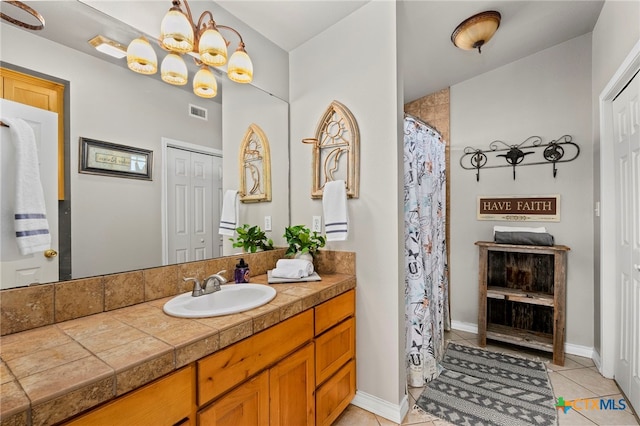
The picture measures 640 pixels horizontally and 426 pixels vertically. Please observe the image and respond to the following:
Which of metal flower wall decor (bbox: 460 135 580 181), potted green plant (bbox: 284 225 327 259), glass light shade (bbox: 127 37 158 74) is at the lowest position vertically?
potted green plant (bbox: 284 225 327 259)

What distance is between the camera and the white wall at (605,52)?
1.64 metres

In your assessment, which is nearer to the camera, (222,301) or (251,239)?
(222,301)

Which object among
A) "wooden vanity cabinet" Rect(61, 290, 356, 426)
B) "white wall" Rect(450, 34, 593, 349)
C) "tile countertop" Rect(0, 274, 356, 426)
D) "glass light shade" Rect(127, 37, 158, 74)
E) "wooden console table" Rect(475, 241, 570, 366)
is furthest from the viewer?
"white wall" Rect(450, 34, 593, 349)

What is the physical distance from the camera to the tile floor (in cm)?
172

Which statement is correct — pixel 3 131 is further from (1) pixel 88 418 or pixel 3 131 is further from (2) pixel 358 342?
(2) pixel 358 342

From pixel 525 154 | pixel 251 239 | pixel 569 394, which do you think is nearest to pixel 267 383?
pixel 251 239

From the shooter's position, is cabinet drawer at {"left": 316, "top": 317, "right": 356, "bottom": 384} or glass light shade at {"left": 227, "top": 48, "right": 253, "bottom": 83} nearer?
cabinet drawer at {"left": 316, "top": 317, "right": 356, "bottom": 384}

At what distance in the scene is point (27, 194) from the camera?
103 centimetres

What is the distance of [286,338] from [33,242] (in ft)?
3.38

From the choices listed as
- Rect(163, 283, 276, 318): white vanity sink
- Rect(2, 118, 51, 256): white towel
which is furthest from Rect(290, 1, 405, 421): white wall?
Rect(2, 118, 51, 256): white towel

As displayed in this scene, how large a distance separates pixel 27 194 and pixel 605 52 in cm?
345

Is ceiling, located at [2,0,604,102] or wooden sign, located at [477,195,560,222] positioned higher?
ceiling, located at [2,0,604,102]

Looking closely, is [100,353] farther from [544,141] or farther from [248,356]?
[544,141]

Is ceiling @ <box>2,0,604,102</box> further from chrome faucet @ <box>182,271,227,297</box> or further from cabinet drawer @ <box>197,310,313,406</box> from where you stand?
cabinet drawer @ <box>197,310,313,406</box>
